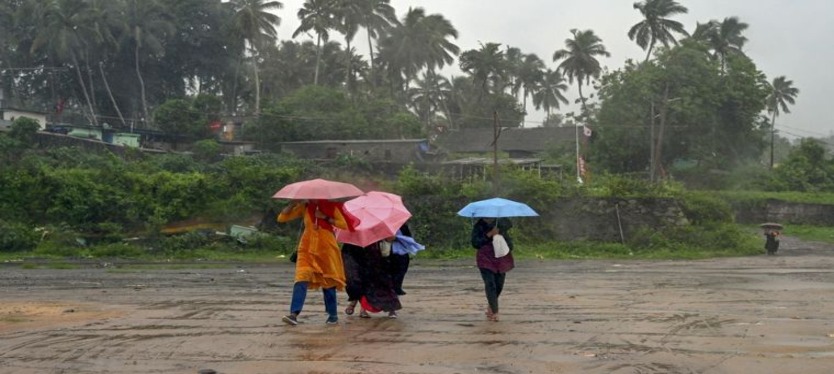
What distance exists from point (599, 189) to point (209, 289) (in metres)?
18.3

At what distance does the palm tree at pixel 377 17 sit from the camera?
6631 centimetres

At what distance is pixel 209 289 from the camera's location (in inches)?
634

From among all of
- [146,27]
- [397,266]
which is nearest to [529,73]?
[146,27]

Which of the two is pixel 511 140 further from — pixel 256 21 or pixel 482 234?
pixel 482 234

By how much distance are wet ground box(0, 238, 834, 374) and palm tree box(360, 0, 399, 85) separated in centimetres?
5071

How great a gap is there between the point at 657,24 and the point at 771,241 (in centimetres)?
3878

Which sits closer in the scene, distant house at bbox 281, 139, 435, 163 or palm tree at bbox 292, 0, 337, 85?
distant house at bbox 281, 139, 435, 163

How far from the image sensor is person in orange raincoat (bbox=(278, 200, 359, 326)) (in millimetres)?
10133

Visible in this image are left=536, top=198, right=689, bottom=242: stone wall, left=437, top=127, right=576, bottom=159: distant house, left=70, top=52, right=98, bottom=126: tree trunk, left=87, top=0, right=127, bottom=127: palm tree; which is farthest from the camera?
left=70, top=52, right=98, bottom=126: tree trunk

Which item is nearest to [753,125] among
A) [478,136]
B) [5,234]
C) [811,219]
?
[811,219]

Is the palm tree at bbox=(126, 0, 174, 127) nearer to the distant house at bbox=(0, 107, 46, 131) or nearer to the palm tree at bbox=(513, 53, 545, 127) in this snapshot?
the distant house at bbox=(0, 107, 46, 131)

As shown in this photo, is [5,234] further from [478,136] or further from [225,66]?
[225,66]

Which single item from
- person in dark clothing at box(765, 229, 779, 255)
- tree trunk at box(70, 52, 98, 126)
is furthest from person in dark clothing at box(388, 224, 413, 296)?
tree trunk at box(70, 52, 98, 126)

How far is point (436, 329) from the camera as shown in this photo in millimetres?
10211
